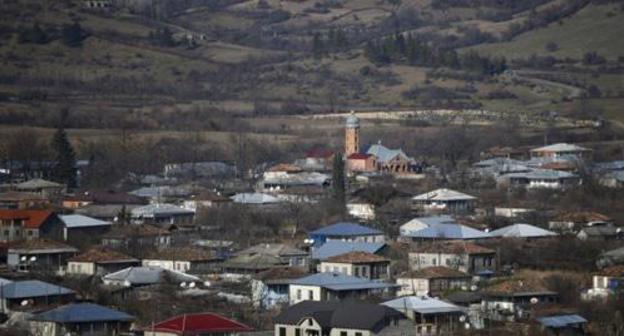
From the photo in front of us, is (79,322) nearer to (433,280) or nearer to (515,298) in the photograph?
(515,298)

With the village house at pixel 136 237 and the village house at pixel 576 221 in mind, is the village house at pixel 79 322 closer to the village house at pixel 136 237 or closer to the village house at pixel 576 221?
the village house at pixel 136 237

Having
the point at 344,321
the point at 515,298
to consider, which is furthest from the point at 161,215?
the point at 344,321

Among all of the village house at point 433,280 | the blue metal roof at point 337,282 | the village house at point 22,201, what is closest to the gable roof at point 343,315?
the blue metal roof at point 337,282

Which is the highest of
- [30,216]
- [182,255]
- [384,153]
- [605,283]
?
[384,153]

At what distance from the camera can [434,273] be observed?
4659cm

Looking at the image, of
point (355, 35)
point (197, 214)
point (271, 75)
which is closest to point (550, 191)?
point (197, 214)

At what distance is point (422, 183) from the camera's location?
239 ft

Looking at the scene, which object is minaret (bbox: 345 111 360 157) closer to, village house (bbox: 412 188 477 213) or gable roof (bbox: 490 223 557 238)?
village house (bbox: 412 188 477 213)

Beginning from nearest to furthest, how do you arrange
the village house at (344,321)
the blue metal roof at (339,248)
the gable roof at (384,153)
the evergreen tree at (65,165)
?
the village house at (344,321) → the blue metal roof at (339,248) → the evergreen tree at (65,165) → the gable roof at (384,153)

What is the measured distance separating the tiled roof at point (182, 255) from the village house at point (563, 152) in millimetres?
29702

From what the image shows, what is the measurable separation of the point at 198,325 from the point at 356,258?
11.6 meters

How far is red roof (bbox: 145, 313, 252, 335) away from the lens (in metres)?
37.2

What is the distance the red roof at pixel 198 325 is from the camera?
1467 inches

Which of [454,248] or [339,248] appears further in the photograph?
[339,248]
